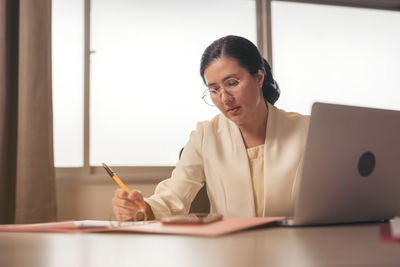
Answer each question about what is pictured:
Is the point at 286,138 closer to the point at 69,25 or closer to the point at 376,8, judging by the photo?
the point at 69,25

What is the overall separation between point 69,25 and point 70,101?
1.56 feet

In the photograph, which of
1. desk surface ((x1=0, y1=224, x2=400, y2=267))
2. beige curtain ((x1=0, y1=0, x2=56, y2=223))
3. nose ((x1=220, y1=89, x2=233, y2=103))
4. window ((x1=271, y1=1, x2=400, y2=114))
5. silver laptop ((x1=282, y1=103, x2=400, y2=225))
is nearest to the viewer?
desk surface ((x1=0, y1=224, x2=400, y2=267))

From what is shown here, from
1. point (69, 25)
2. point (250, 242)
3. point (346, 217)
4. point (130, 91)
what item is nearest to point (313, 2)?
point (130, 91)

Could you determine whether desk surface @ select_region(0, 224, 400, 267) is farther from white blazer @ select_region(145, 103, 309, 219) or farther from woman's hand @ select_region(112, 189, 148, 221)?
white blazer @ select_region(145, 103, 309, 219)

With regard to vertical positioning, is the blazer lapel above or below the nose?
below

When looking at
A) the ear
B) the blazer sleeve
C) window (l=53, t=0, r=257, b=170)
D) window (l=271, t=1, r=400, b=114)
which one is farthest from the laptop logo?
window (l=271, t=1, r=400, b=114)

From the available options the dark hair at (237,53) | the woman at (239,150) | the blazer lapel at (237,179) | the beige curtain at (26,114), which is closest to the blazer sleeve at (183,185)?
the woman at (239,150)

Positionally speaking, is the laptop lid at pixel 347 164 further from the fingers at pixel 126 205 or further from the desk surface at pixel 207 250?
the fingers at pixel 126 205

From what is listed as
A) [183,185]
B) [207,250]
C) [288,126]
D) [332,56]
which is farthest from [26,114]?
[332,56]

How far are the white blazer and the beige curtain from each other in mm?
982

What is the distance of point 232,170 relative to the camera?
64.2 inches

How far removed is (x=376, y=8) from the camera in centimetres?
331

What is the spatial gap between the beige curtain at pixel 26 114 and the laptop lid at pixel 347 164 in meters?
1.81

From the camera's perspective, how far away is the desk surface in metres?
0.47
